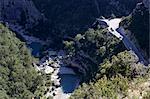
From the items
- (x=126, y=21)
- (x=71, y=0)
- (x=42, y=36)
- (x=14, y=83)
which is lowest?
(x=14, y=83)

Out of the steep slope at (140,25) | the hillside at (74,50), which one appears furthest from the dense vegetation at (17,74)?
the steep slope at (140,25)

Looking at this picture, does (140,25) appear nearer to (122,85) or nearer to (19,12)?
(122,85)

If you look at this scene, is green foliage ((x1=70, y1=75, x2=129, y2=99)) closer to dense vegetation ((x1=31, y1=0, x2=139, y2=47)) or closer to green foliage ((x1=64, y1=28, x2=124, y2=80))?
green foliage ((x1=64, y1=28, x2=124, y2=80))

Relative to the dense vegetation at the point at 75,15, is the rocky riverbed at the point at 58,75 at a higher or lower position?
lower

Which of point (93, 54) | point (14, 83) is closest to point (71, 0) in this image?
point (93, 54)

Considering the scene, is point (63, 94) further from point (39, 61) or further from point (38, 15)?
point (38, 15)

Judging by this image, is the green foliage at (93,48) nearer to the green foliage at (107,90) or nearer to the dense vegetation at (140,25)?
the dense vegetation at (140,25)

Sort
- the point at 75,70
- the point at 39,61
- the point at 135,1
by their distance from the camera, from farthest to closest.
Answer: the point at 135,1
the point at 39,61
the point at 75,70


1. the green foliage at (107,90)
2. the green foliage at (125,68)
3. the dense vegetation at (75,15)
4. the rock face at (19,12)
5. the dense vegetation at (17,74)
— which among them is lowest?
the green foliage at (107,90)
